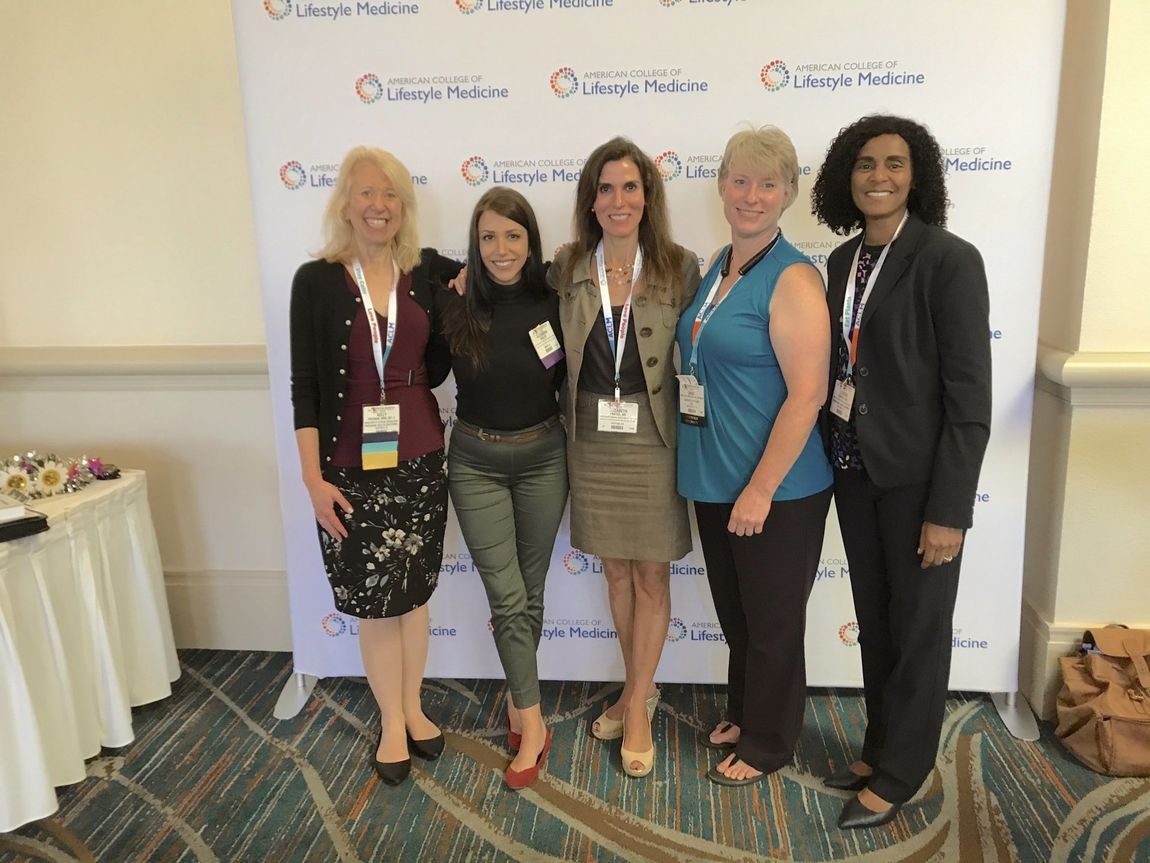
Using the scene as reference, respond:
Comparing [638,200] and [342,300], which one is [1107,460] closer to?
[638,200]

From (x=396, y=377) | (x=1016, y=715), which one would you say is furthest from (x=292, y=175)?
(x=1016, y=715)

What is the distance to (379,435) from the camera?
200cm

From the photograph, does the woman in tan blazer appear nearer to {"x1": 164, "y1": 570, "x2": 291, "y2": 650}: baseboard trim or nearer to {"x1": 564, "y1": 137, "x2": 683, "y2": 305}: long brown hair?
{"x1": 564, "y1": 137, "x2": 683, "y2": 305}: long brown hair

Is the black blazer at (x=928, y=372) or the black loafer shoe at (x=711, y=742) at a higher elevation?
the black blazer at (x=928, y=372)

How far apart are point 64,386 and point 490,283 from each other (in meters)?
1.86

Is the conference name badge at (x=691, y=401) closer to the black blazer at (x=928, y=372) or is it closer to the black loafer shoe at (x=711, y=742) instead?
the black blazer at (x=928, y=372)

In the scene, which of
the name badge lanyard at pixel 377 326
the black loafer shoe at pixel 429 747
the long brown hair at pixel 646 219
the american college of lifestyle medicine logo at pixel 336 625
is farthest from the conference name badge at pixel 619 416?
the american college of lifestyle medicine logo at pixel 336 625

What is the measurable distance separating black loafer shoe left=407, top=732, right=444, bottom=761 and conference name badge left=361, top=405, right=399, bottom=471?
0.89m

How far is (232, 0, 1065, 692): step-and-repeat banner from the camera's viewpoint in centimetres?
216

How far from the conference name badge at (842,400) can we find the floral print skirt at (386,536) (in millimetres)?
1039

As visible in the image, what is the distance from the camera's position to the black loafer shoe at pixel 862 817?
2.00m

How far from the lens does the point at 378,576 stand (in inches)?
82.0

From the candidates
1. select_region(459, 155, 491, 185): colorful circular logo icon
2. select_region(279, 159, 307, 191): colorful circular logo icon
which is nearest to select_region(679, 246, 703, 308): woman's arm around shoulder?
select_region(459, 155, 491, 185): colorful circular logo icon

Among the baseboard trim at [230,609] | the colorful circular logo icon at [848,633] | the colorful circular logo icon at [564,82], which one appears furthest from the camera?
the baseboard trim at [230,609]
